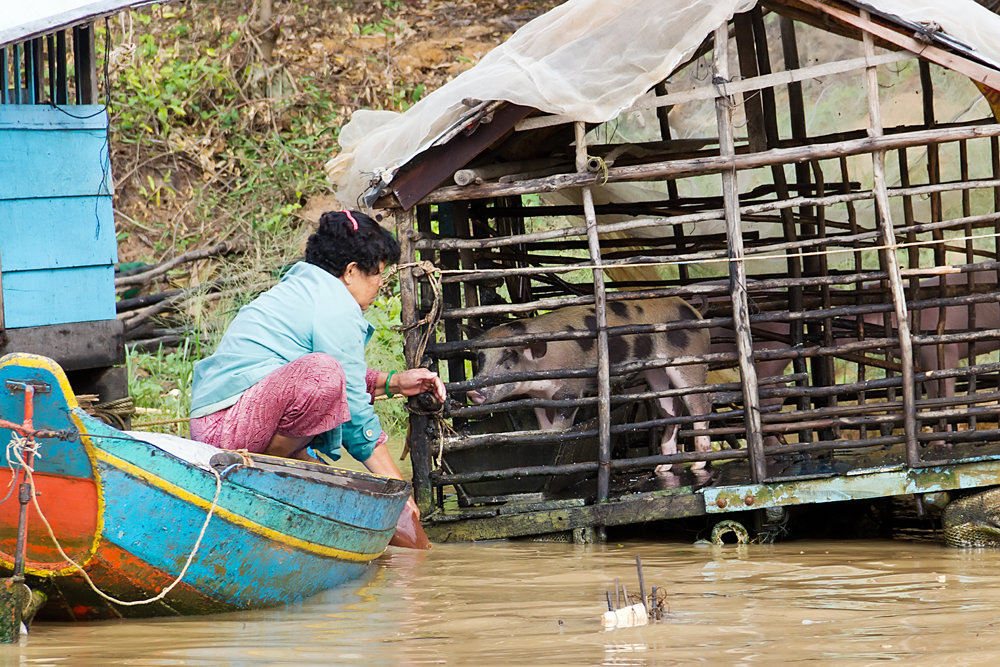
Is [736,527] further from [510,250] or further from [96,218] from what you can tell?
[96,218]

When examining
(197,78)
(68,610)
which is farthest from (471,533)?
(197,78)

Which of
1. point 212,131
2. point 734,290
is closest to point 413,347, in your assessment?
point 734,290

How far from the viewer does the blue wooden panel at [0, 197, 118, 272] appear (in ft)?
21.8

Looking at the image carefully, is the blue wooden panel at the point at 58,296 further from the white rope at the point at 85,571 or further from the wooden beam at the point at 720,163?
the white rope at the point at 85,571

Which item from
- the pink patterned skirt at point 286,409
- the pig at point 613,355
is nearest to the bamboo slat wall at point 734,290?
the pig at point 613,355

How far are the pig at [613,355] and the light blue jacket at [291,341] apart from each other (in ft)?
6.69

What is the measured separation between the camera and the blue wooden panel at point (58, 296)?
666 centimetres

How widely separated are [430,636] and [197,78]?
12502 millimetres

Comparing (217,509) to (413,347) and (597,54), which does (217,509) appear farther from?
(597,54)

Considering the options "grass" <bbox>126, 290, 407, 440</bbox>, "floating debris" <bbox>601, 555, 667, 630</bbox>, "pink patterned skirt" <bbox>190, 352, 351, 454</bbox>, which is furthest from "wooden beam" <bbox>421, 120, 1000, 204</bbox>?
"grass" <bbox>126, 290, 407, 440</bbox>

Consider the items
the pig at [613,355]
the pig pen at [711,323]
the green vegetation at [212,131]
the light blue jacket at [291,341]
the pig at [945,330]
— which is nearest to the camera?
the light blue jacket at [291,341]

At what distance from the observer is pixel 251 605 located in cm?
472

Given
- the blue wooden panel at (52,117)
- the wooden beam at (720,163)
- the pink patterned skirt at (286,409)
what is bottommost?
the pink patterned skirt at (286,409)

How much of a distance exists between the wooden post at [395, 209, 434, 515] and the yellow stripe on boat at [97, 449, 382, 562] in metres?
1.55
